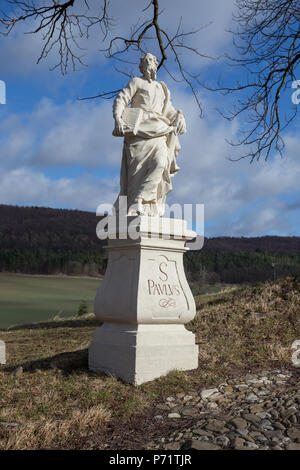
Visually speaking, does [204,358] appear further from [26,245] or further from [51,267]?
[26,245]

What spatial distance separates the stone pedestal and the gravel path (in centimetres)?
61

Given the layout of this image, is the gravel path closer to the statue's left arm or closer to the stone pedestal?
the stone pedestal

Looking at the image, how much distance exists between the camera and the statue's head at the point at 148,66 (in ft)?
20.2

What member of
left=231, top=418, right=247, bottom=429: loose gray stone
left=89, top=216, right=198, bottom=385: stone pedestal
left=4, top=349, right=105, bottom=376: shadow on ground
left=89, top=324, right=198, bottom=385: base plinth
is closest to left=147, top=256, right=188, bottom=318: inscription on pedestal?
left=89, top=216, right=198, bottom=385: stone pedestal

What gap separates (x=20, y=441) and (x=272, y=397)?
2.43 m

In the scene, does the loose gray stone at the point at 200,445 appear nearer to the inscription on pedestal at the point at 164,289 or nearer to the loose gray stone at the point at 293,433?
the loose gray stone at the point at 293,433

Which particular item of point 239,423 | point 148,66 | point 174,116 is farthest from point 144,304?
point 148,66

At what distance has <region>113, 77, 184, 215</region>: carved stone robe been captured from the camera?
585 cm

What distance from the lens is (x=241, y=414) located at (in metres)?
4.12

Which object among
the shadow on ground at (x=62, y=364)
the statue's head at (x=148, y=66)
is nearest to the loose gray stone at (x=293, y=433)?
the shadow on ground at (x=62, y=364)

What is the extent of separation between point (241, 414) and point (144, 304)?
5.31ft

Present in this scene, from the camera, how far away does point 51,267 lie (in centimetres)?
3288
